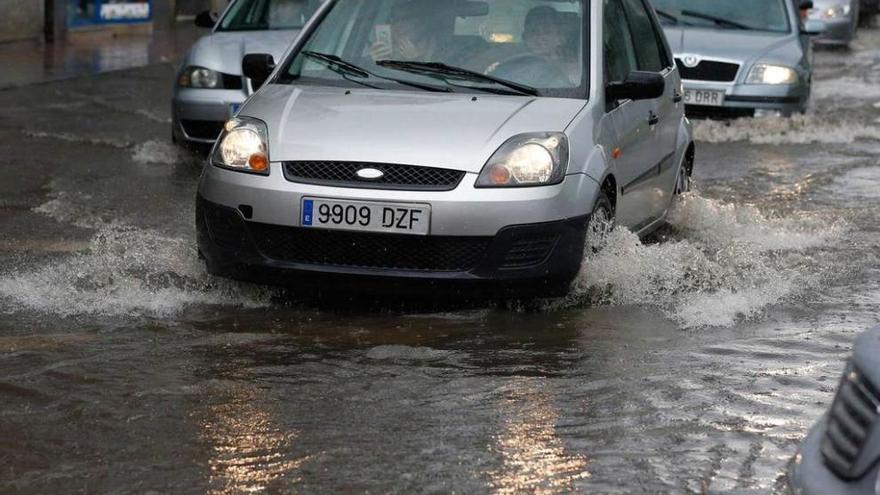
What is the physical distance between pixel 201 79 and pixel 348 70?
4501mm

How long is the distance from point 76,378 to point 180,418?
0.69 m

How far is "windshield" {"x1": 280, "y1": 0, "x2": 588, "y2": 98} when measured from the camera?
305 inches

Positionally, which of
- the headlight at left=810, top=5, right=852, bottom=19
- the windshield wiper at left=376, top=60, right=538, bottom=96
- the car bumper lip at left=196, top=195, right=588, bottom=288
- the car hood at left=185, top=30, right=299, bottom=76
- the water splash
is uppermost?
the windshield wiper at left=376, top=60, right=538, bottom=96

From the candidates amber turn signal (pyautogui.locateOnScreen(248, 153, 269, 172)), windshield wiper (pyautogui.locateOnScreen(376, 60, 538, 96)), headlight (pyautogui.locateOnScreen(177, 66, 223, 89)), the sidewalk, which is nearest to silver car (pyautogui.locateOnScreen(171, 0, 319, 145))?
headlight (pyautogui.locateOnScreen(177, 66, 223, 89))

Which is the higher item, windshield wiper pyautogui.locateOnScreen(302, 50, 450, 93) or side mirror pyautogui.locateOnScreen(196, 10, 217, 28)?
windshield wiper pyautogui.locateOnScreen(302, 50, 450, 93)

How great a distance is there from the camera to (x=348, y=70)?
313 inches

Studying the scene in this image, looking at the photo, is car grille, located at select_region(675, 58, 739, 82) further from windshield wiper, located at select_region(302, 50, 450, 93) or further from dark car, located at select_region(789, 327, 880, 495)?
dark car, located at select_region(789, 327, 880, 495)

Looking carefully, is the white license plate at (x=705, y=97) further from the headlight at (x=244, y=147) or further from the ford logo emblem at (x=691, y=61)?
the headlight at (x=244, y=147)

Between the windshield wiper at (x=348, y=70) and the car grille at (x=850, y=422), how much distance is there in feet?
14.7

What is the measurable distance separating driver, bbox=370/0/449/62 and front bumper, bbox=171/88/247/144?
13.0 ft

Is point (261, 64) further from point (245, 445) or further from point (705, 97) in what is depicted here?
point (705, 97)

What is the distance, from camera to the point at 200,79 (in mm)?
12234

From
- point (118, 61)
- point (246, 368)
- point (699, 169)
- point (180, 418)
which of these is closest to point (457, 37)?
point (246, 368)

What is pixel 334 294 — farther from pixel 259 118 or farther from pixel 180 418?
pixel 180 418
